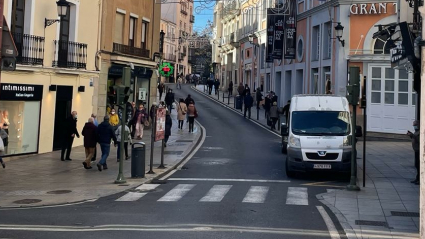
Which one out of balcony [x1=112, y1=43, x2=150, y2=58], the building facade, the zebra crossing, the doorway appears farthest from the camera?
balcony [x1=112, y1=43, x2=150, y2=58]

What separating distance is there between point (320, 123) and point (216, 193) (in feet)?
16.1

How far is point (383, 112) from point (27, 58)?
61.1 feet

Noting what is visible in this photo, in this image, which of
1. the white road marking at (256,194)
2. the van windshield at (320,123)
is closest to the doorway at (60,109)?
the van windshield at (320,123)

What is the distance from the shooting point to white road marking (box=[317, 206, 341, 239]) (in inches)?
339

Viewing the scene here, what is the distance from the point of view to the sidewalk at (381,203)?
30.2ft

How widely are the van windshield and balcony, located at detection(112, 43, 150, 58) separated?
1229 centimetres

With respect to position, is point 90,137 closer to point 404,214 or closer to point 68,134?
point 68,134

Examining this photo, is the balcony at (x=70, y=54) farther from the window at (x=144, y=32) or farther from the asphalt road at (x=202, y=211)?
the asphalt road at (x=202, y=211)

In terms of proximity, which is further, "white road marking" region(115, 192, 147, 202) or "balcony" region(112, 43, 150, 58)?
"balcony" region(112, 43, 150, 58)

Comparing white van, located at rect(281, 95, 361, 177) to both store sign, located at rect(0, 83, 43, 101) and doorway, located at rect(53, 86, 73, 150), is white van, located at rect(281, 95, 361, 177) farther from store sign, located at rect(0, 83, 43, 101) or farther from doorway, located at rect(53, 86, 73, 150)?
doorway, located at rect(53, 86, 73, 150)

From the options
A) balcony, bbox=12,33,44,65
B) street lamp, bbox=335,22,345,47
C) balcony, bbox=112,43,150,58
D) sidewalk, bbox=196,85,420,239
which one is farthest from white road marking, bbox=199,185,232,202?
street lamp, bbox=335,22,345,47

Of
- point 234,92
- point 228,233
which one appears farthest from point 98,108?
point 234,92

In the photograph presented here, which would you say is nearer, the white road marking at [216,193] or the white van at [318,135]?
the white road marking at [216,193]

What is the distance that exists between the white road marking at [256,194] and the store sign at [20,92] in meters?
10.4
